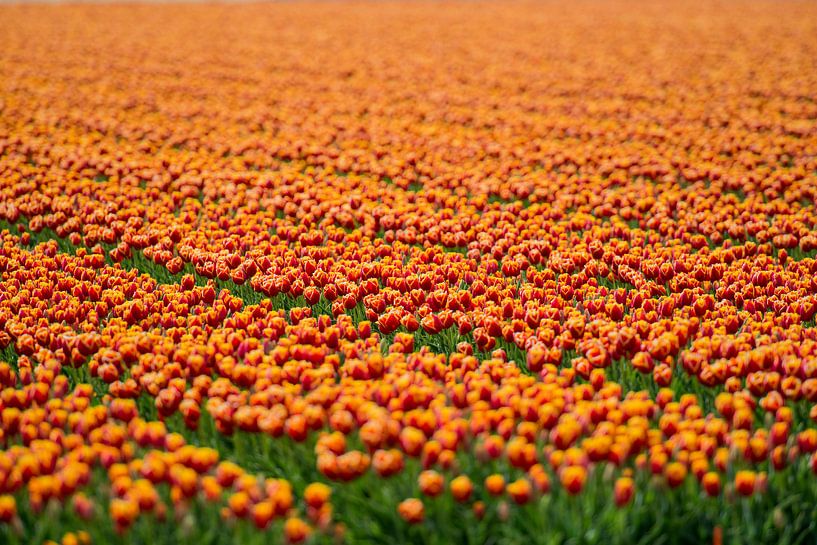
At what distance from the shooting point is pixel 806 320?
4.11 meters

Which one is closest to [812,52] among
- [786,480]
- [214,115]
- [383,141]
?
[383,141]

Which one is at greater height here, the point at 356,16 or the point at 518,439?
the point at 356,16

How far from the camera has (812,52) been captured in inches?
635

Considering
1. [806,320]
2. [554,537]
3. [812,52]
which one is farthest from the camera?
[812,52]

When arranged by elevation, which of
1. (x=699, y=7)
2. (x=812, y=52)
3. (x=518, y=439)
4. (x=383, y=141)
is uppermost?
(x=699, y=7)

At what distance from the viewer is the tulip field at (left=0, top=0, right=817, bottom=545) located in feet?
9.02

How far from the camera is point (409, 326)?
413 centimetres

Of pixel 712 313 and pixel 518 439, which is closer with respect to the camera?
pixel 518 439

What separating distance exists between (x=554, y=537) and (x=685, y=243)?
3.44 metres

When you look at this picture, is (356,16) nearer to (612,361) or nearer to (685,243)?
(685,243)

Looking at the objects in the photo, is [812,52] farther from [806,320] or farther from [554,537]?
[554,537]

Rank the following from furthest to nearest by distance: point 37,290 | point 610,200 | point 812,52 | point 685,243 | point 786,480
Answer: point 812,52 → point 610,200 → point 685,243 → point 37,290 → point 786,480

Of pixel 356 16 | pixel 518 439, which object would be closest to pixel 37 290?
pixel 518 439

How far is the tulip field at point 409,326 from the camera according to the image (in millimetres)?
2748
